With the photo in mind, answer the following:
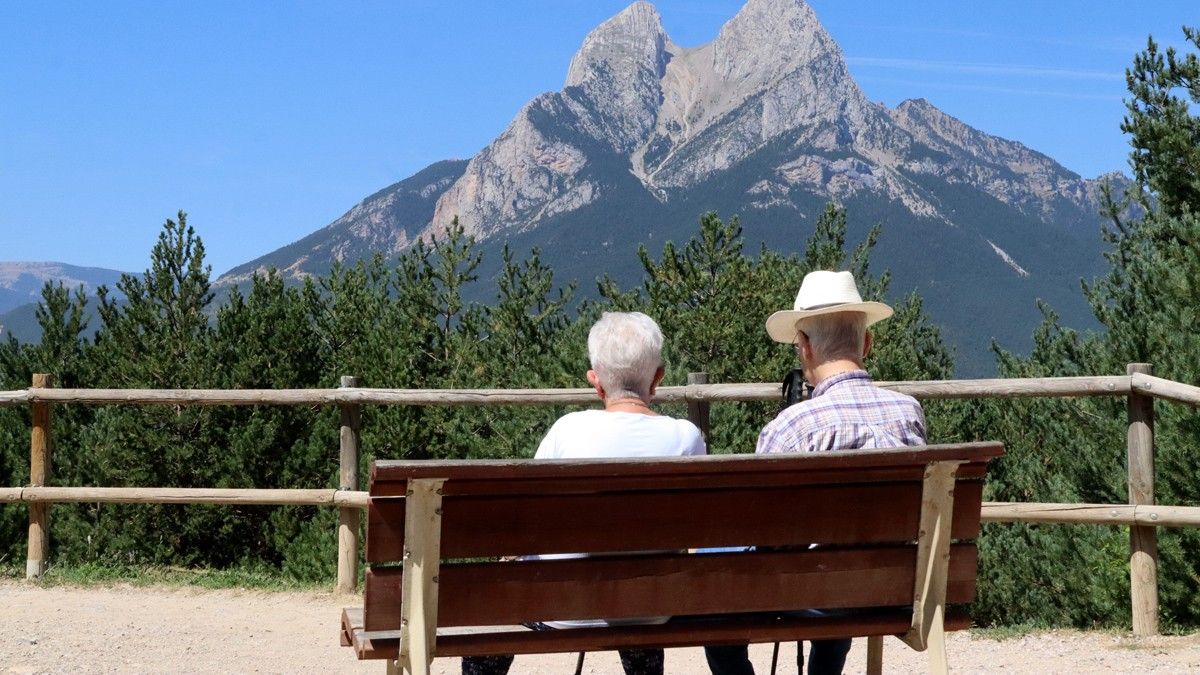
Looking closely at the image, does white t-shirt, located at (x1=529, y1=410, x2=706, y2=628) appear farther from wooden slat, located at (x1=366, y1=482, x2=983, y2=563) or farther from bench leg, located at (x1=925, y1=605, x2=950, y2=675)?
bench leg, located at (x1=925, y1=605, x2=950, y2=675)

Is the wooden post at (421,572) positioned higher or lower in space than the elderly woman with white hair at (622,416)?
lower

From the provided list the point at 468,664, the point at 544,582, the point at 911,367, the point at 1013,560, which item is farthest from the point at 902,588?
the point at 911,367

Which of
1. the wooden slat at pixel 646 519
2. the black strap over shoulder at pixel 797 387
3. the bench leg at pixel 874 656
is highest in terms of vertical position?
the black strap over shoulder at pixel 797 387

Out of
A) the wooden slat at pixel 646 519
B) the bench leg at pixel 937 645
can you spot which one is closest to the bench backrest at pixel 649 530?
the wooden slat at pixel 646 519

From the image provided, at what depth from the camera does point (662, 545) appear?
8.75 ft

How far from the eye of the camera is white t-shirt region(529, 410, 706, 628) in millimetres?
2949

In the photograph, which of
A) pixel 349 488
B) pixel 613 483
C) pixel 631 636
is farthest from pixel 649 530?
pixel 349 488

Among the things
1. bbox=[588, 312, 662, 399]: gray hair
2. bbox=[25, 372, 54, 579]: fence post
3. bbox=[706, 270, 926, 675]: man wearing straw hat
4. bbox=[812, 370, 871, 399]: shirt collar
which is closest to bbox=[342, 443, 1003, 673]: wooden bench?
bbox=[706, 270, 926, 675]: man wearing straw hat

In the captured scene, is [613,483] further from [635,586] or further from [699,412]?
[699,412]

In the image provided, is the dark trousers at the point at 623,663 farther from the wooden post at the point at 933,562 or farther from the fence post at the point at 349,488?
the fence post at the point at 349,488

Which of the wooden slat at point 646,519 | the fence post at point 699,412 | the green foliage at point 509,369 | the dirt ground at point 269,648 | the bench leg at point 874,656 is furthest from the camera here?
the green foliage at point 509,369

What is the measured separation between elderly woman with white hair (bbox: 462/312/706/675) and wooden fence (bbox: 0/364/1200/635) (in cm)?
229

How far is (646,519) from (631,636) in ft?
0.90

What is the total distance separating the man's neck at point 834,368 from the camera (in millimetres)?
3023
